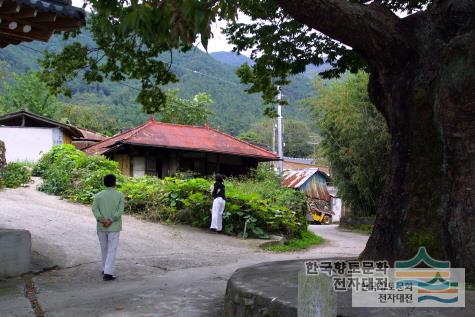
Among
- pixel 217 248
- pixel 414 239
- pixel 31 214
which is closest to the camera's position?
pixel 414 239

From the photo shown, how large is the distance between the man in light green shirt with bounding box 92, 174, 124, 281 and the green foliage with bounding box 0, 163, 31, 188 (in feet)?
38.8

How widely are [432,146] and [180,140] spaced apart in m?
21.2

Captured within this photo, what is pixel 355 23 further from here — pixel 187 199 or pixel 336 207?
pixel 336 207

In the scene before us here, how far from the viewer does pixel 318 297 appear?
3.28 metres

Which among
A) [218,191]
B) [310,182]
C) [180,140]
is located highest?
[180,140]

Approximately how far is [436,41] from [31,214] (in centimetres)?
1161

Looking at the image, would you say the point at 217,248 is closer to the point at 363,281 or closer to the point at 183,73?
the point at 363,281

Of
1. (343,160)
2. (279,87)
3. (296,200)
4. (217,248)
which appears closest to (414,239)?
(279,87)

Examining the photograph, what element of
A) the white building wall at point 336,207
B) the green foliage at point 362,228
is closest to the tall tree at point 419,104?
the green foliage at point 362,228

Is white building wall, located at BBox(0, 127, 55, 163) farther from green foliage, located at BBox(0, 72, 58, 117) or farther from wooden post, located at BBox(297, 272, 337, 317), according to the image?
wooden post, located at BBox(297, 272, 337, 317)

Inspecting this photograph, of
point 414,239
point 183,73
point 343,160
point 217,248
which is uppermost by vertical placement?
point 183,73

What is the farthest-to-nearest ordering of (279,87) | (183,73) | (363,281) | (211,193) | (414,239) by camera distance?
(183,73) < (211,193) < (279,87) < (414,239) < (363,281)

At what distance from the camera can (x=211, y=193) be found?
15.5 meters
